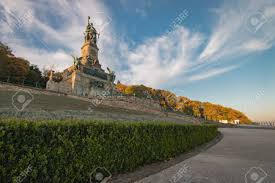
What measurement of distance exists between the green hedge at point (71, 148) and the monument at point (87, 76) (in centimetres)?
3776

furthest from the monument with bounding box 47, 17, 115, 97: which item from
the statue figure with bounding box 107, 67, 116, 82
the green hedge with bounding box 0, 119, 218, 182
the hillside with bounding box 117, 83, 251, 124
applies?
the green hedge with bounding box 0, 119, 218, 182

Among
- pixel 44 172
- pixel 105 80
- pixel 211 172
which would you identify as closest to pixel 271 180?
pixel 211 172

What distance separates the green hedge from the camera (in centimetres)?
356

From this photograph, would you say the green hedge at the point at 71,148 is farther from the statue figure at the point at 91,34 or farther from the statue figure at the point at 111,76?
the statue figure at the point at 91,34

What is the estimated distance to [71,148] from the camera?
4.56m

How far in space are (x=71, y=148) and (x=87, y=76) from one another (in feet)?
169

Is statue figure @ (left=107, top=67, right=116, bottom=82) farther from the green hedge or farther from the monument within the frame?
the green hedge

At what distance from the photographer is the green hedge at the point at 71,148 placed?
356cm

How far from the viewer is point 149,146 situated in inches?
288

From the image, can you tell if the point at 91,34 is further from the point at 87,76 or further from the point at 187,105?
the point at 187,105

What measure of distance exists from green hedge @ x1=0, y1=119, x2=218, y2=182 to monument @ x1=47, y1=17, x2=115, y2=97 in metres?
37.8

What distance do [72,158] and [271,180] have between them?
20.1 feet

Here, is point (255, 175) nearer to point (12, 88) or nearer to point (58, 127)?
point (58, 127)

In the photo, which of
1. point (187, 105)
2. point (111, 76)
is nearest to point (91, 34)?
point (111, 76)
